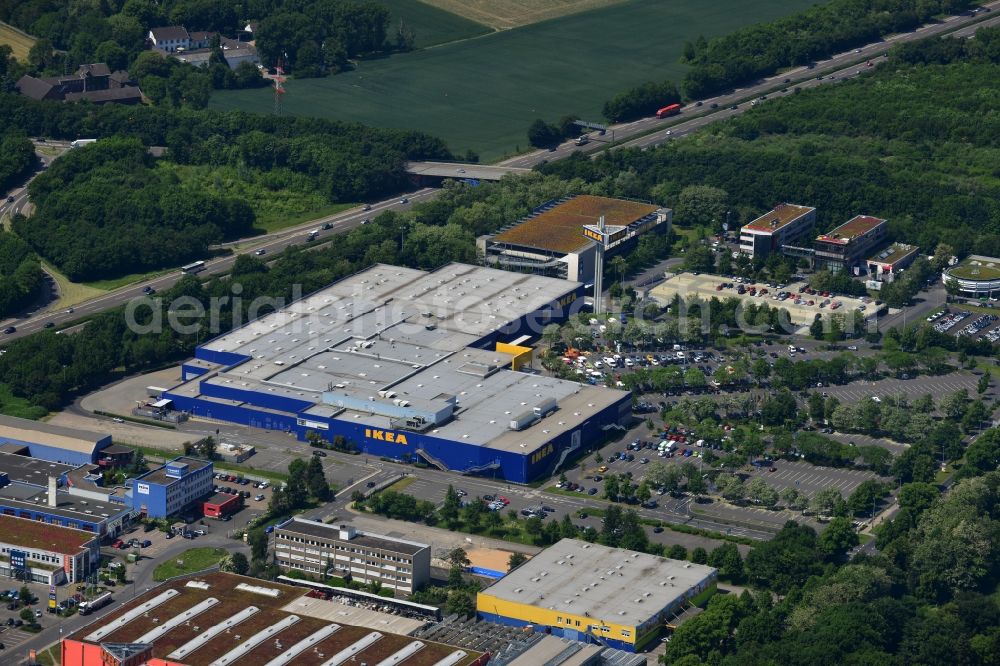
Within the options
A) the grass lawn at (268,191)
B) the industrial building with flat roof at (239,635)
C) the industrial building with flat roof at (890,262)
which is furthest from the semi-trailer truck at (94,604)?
the industrial building with flat roof at (890,262)

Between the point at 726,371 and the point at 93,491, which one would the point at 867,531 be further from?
the point at 93,491

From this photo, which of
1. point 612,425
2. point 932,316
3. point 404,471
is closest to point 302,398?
point 404,471

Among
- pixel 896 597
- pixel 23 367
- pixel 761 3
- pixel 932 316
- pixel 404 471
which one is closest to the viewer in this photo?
pixel 896 597

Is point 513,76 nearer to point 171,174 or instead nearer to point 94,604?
point 171,174

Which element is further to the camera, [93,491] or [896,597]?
[93,491]

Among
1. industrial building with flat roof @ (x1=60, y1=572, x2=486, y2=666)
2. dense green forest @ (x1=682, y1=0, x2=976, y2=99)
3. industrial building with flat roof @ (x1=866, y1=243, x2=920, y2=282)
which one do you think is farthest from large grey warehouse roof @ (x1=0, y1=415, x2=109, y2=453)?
dense green forest @ (x1=682, y1=0, x2=976, y2=99)

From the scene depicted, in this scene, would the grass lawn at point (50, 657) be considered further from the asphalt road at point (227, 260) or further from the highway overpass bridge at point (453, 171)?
the highway overpass bridge at point (453, 171)

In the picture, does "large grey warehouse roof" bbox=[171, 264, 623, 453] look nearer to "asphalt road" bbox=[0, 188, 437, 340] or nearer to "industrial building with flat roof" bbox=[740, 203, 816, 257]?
"asphalt road" bbox=[0, 188, 437, 340]
